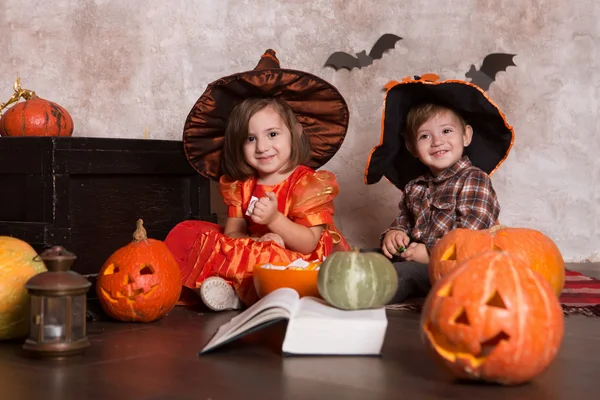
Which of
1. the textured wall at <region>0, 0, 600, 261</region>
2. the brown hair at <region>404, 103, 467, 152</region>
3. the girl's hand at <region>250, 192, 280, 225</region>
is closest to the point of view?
the girl's hand at <region>250, 192, 280, 225</region>

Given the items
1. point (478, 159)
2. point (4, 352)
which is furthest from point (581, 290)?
point (4, 352)

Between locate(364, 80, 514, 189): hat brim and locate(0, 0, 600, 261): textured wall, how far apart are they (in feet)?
2.42

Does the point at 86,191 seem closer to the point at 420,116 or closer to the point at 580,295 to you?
the point at 420,116

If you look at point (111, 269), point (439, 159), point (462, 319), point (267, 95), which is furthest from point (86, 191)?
point (462, 319)

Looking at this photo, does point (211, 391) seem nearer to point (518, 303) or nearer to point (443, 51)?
point (518, 303)

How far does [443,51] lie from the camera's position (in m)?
3.74

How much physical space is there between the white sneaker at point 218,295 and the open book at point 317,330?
25.8 inches

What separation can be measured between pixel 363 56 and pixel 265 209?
153 cm

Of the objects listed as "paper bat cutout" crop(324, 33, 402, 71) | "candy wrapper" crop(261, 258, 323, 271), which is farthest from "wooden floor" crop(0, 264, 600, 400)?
"paper bat cutout" crop(324, 33, 402, 71)

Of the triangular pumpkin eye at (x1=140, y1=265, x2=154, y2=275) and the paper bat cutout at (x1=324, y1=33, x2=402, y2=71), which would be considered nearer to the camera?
the triangular pumpkin eye at (x1=140, y1=265, x2=154, y2=275)

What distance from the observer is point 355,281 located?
1851 millimetres

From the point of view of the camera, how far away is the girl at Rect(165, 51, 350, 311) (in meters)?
2.57

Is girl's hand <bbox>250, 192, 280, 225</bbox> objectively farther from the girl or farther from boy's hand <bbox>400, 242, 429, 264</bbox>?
boy's hand <bbox>400, 242, 429, 264</bbox>

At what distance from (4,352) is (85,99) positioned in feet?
6.76
